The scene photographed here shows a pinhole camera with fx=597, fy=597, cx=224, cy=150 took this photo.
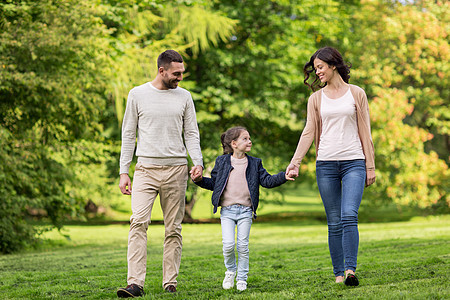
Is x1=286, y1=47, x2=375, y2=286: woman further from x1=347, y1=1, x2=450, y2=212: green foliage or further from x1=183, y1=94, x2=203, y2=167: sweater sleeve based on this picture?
x1=347, y1=1, x2=450, y2=212: green foliage

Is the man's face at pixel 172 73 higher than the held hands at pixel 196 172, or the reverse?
the man's face at pixel 172 73

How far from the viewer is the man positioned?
17.1 ft

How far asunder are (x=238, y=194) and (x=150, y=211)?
81cm

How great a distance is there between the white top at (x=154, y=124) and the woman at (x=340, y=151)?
1.08m

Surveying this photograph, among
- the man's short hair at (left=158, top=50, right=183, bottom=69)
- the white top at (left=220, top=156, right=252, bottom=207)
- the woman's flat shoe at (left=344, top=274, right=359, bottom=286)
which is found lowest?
the woman's flat shoe at (left=344, top=274, right=359, bottom=286)

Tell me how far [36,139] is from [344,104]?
8933 mm

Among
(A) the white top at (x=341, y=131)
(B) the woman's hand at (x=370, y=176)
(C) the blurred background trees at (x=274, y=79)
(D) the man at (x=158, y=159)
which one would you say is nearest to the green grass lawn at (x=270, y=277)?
(D) the man at (x=158, y=159)

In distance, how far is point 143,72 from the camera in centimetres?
1630

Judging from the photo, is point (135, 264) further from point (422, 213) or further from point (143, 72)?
point (422, 213)

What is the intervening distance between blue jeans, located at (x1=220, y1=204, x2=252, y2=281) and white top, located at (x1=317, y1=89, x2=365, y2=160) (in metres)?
0.87

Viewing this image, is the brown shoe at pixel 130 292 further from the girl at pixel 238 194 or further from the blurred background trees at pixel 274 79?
the blurred background trees at pixel 274 79

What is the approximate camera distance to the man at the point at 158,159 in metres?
5.21

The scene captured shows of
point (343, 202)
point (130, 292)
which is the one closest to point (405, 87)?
point (343, 202)

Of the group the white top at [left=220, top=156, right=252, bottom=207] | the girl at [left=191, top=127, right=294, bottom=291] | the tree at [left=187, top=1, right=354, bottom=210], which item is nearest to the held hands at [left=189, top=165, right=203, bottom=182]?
the girl at [left=191, top=127, right=294, bottom=291]
